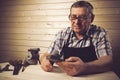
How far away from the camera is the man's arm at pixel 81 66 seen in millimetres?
2451

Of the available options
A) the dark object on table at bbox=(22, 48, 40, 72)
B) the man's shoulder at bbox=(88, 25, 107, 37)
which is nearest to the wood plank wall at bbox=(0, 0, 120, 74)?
the man's shoulder at bbox=(88, 25, 107, 37)

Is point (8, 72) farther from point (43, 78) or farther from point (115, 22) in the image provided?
point (115, 22)

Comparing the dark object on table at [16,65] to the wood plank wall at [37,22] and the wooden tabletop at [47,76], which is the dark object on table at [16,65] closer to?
the wooden tabletop at [47,76]

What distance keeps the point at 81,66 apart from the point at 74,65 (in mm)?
88

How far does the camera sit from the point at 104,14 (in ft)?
14.7

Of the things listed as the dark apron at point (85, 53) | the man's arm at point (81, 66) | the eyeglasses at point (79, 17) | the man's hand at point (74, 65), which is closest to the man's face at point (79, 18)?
the eyeglasses at point (79, 17)

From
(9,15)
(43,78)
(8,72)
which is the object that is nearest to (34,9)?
(9,15)

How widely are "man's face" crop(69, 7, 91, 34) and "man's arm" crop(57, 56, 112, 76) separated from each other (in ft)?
2.34

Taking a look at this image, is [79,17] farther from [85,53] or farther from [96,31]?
[85,53]

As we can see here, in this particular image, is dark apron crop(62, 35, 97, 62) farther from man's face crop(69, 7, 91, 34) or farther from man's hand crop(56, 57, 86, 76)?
man's hand crop(56, 57, 86, 76)

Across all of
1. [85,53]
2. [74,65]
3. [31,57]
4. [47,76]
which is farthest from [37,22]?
[74,65]

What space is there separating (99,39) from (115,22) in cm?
147

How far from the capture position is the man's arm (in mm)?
Answer: 2451

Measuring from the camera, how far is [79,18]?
316cm
